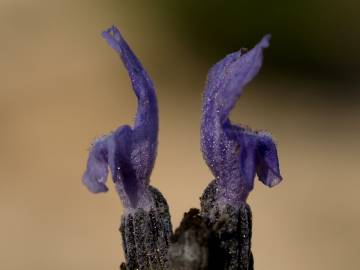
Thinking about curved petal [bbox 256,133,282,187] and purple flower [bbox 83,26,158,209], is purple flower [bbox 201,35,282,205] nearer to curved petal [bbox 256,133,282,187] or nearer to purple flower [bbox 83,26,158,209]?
curved petal [bbox 256,133,282,187]

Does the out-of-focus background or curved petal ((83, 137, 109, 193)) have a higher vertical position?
→ the out-of-focus background

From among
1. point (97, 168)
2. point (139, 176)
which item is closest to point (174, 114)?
point (139, 176)

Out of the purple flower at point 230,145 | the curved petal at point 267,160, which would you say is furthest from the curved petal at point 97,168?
the curved petal at point 267,160

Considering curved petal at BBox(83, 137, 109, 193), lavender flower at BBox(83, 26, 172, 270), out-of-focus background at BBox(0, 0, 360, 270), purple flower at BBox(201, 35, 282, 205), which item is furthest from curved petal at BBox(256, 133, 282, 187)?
out-of-focus background at BBox(0, 0, 360, 270)

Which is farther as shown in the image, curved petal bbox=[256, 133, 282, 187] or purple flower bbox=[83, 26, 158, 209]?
curved petal bbox=[256, 133, 282, 187]

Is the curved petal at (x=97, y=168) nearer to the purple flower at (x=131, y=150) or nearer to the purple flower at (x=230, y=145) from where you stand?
the purple flower at (x=131, y=150)

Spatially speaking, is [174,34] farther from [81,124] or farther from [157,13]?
[81,124]

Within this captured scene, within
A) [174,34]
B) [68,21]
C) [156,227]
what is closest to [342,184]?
[174,34]

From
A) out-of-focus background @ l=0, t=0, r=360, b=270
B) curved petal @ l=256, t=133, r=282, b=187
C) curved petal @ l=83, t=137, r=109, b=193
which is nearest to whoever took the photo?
curved petal @ l=83, t=137, r=109, b=193

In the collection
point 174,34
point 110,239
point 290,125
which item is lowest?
point 110,239
